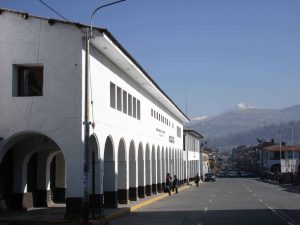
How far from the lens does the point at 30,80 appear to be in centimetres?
2300

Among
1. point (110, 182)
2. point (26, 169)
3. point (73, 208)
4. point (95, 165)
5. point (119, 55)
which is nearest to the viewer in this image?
point (73, 208)

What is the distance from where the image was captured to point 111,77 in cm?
2709

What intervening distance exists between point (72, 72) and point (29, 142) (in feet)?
18.0

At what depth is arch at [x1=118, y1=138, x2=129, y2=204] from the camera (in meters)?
30.7

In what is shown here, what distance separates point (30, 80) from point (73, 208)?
591 cm

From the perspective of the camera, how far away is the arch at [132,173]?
110 ft

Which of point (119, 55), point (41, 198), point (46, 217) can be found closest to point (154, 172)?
point (41, 198)

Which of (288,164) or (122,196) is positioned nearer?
(122,196)

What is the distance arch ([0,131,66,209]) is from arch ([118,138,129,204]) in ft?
13.1

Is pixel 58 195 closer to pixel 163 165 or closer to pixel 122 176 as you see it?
pixel 122 176

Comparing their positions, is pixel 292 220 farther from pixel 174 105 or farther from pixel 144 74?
pixel 174 105

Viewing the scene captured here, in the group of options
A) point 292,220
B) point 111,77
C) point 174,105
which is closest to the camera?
point 292,220

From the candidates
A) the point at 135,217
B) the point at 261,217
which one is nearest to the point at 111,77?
the point at 135,217

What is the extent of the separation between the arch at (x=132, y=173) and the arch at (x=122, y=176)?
267cm
